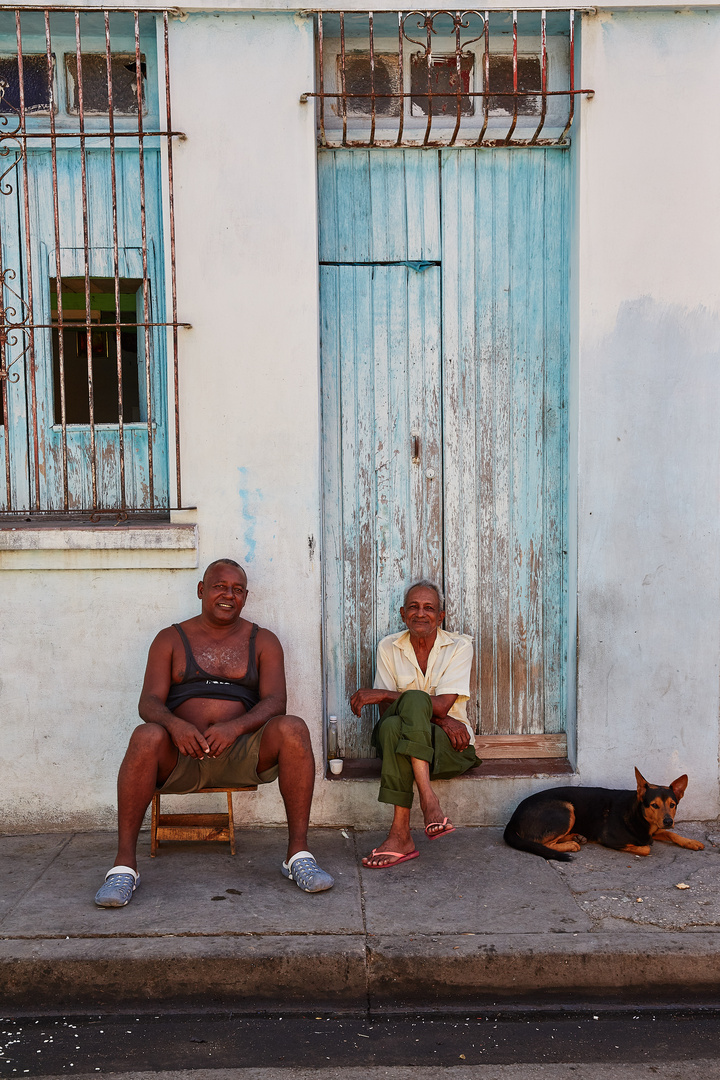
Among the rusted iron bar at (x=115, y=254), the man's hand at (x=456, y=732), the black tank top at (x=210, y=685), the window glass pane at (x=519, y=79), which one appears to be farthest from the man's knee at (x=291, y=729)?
the window glass pane at (x=519, y=79)

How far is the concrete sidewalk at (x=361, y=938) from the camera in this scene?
3334 mm

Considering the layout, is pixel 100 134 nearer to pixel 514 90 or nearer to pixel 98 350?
pixel 98 350

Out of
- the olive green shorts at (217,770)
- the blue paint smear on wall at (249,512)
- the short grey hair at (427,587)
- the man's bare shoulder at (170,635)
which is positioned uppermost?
the blue paint smear on wall at (249,512)

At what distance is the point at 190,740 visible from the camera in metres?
3.88

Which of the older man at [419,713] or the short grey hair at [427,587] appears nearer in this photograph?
the older man at [419,713]

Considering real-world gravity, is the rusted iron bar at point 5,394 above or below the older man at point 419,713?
above

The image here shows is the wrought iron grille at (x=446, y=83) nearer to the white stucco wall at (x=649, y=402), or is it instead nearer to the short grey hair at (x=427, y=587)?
the white stucco wall at (x=649, y=402)

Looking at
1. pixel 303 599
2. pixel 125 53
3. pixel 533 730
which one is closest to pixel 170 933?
pixel 303 599

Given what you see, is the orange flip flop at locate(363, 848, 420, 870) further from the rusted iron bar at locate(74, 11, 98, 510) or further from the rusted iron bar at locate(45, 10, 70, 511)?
the rusted iron bar at locate(45, 10, 70, 511)

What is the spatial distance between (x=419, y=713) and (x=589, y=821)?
0.94m

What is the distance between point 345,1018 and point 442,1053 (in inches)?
15.3

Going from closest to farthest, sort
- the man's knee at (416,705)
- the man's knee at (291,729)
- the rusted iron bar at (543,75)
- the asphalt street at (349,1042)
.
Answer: the asphalt street at (349,1042) → the man's knee at (291,729) → the man's knee at (416,705) → the rusted iron bar at (543,75)

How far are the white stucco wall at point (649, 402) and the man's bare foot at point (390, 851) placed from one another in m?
1.00

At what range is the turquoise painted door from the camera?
15.2 ft
